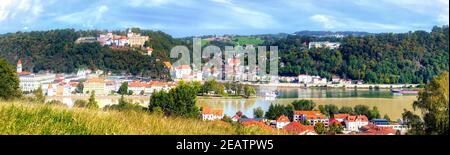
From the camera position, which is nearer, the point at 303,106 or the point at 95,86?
the point at 303,106

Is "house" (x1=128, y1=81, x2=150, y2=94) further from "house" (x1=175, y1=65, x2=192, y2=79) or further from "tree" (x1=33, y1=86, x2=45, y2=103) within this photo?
"tree" (x1=33, y1=86, x2=45, y2=103)

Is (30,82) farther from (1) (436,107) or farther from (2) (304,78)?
(1) (436,107)

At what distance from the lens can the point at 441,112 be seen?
161 inches

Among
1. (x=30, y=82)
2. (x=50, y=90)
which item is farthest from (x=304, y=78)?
(x=30, y=82)

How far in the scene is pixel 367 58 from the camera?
22.0m

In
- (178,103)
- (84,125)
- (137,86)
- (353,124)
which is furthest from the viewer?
(137,86)

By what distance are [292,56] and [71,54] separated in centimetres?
1078

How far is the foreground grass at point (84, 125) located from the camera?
3500mm

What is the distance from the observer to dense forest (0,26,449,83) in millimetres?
18719

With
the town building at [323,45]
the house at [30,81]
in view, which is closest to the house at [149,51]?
the house at [30,81]

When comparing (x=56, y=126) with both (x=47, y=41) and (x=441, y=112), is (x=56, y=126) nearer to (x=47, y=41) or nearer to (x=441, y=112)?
(x=441, y=112)

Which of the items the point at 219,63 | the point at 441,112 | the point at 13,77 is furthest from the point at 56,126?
the point at 219,63

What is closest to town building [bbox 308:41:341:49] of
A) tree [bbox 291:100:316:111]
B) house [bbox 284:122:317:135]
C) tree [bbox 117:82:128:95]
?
tree [bbox 291:100:316:111]
